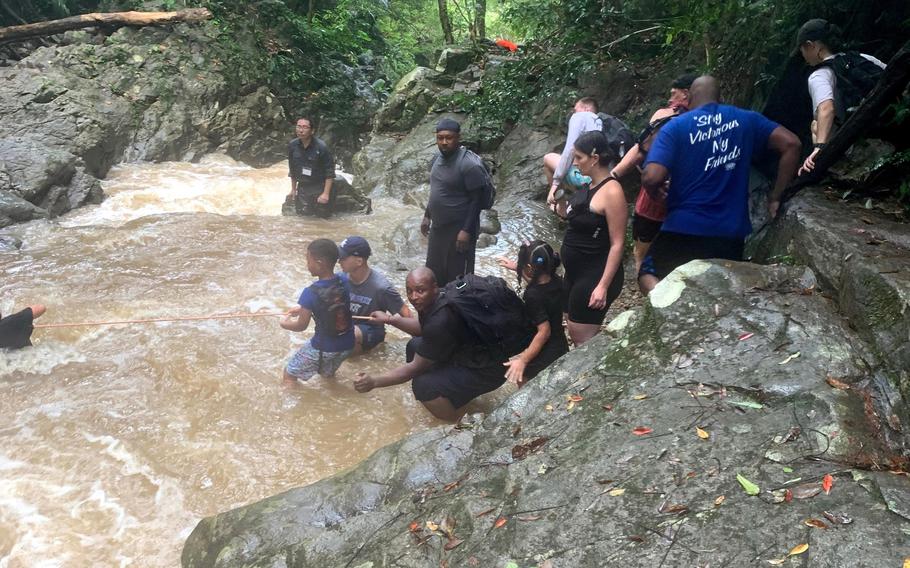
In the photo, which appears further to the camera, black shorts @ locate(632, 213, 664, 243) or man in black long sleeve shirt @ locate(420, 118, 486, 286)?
man in black long sleeve shirt @ locate(420, 118, 486, 286)

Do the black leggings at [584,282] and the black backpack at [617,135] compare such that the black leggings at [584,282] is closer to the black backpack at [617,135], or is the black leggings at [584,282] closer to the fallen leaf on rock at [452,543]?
the black backpack at [617,135]

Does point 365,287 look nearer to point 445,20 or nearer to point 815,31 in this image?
point 815,31

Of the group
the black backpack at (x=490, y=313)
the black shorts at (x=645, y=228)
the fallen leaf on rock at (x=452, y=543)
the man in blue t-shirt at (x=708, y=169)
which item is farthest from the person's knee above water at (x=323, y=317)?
the fallen leaf on rock at (x=452, y=543)

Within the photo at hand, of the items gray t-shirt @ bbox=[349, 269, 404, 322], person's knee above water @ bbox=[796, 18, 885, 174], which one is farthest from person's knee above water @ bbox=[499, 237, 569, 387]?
person's knee above water @ bbox=[796, 18, 885, 174]

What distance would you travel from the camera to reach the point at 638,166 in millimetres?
4551

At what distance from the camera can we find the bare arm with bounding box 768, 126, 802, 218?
3.73m

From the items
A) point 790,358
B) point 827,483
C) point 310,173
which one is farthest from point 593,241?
point 310,173

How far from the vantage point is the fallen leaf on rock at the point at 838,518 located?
195cm

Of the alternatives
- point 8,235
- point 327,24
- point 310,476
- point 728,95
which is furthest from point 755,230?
point 327,24

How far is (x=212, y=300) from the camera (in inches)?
261

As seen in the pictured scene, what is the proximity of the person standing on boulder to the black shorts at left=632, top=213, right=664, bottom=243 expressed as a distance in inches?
221

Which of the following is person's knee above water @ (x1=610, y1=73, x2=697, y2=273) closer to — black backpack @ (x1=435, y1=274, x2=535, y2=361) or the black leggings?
the black leggings

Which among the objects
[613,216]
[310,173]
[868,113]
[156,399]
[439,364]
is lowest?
[156,399]

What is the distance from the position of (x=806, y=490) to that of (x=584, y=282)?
7.13 feet
